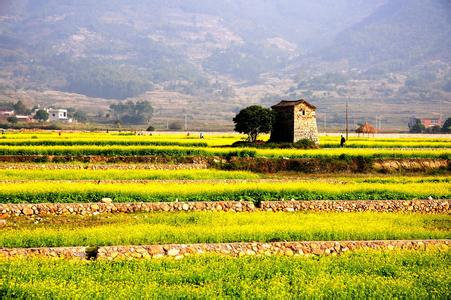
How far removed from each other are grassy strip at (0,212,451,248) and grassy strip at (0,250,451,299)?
1.81 metres

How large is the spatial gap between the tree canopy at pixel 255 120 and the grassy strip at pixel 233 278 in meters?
37.4

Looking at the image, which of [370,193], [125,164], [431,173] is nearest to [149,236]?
[370,193]

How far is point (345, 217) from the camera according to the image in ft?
70.1

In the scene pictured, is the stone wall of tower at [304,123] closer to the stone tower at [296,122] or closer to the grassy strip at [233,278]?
the stone tower at [296,122]

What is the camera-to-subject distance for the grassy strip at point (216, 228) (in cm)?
1583

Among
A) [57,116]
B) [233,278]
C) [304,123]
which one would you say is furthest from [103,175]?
[57,116]

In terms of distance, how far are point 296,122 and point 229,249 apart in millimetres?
35610

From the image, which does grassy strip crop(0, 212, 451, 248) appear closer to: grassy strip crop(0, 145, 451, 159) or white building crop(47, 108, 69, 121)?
grassy strip crop(0, 145, 451, 159)

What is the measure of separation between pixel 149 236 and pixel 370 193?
13578 millimetres

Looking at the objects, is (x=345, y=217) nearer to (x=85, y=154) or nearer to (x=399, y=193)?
(x=399, y=193)

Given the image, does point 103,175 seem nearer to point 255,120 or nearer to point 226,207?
point 226,207

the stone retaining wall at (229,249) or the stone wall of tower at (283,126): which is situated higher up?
the stone wall of tower at (283,126)

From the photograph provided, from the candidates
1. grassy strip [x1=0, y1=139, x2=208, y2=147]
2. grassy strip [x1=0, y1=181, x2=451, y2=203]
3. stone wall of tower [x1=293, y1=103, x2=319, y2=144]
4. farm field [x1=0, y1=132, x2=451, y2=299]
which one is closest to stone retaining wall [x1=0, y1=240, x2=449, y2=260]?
farm field [x1=0, y1=132, x2=451, y2=299]

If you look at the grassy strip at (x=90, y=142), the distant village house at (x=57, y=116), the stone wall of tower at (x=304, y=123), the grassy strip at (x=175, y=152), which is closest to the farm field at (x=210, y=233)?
the grassy strip at (x=175, y=152)
